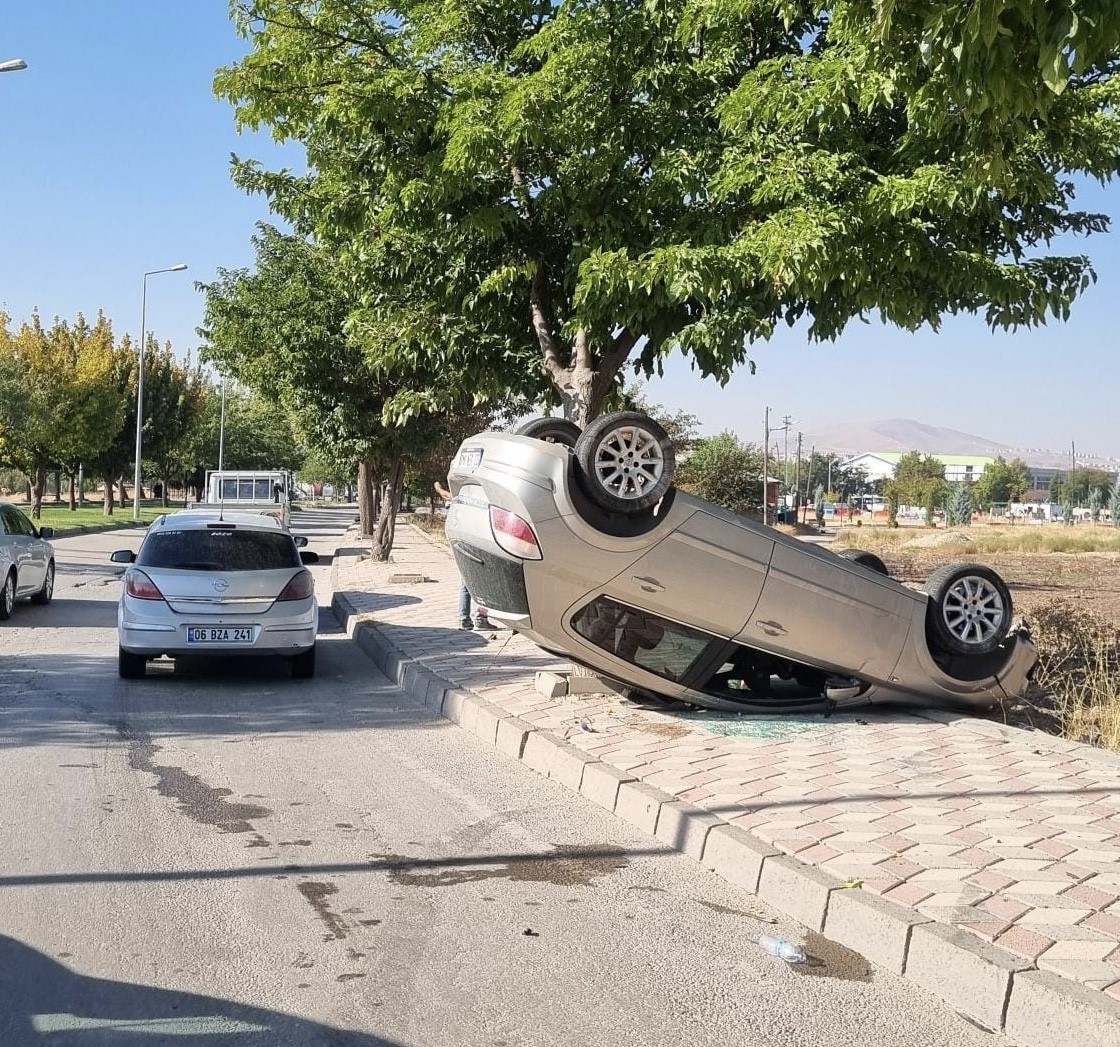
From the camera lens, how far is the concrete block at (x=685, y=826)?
577cm

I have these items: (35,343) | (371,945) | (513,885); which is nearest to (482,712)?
(513,885)

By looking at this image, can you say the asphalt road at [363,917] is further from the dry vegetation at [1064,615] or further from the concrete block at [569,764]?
the dry vegetation at [1064,615]

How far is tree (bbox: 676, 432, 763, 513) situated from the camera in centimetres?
4597

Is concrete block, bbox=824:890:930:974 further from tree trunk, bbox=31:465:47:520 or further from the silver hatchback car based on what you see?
tree trunk, bbox=31:465:47:520

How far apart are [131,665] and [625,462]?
216 inches

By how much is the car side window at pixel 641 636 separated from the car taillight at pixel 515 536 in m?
0.59

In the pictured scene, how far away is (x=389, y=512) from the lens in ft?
85.4

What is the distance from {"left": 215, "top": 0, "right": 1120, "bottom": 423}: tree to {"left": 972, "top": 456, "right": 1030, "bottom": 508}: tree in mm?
A: 147233

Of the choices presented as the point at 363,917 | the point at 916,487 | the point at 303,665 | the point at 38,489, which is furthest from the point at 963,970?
the point at 916,487

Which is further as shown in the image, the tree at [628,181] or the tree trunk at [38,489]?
the tree trunk at [38,489]

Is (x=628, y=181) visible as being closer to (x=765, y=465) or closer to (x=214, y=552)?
(x=214, y=552)

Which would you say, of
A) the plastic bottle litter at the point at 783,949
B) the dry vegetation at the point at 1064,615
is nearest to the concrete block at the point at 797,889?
the plastic bottle litter at the point at 783,949

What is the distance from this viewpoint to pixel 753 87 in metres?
9.31

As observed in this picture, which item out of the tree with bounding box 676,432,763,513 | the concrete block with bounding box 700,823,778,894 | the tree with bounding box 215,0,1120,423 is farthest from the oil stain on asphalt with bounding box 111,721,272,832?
the tree with bounding box 676,432,763,513
